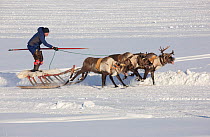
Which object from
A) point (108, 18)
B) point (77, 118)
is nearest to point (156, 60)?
point (77, 118)

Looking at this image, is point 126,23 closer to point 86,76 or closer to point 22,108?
point 86,76

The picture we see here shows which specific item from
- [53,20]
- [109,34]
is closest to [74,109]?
[109,34]

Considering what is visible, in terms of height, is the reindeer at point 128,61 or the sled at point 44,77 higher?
the reindeer at point 128,61

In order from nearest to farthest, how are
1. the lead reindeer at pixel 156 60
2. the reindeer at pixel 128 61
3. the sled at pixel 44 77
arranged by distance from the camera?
1. the reindeer at pixel 128 61
2. the sled at pixel 44 77
3. the lead reindeer at pixel 156 60

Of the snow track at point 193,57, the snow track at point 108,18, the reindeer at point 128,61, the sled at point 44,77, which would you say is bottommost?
the sled at point 44,77

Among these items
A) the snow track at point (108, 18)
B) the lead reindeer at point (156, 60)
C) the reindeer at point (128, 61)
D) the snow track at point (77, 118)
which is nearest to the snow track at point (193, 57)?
the lead reindeer at point (156, 60)

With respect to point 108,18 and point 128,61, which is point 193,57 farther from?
point 108,18

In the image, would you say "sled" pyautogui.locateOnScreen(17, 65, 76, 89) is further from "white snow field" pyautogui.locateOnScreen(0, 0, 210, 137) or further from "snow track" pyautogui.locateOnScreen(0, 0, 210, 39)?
"snow track" pyautogui.locateOnScreen(0, 0, 210, 39)

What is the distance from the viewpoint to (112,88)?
546 inches

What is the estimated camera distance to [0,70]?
17578mm

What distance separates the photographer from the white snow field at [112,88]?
26.3ft

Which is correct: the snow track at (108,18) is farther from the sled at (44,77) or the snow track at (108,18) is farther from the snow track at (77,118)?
the snow track at (77,118)

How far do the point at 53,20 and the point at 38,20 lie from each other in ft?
3.39

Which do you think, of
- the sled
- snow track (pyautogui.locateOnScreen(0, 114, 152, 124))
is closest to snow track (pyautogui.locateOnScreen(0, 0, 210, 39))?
the sled
